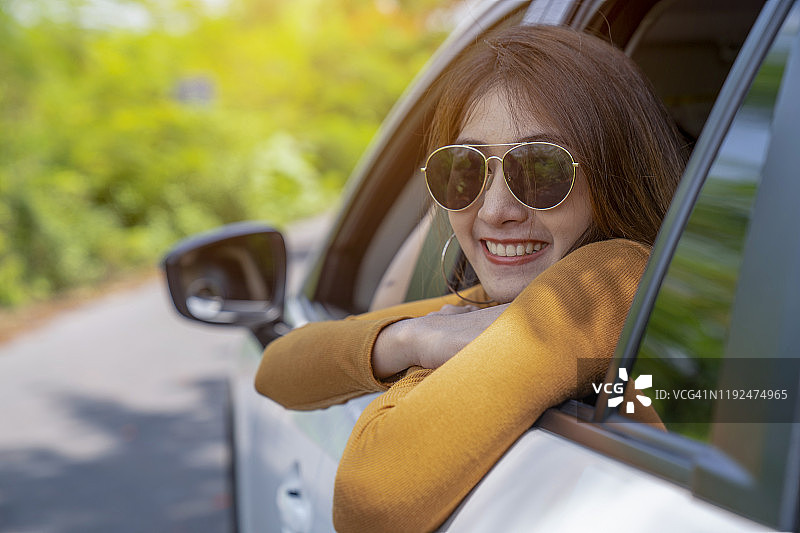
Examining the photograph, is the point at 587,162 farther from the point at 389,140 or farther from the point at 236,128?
the point at 236,128

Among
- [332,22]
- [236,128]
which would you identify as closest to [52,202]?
[236,128]

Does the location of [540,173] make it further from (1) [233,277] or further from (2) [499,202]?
(1) [233,277]

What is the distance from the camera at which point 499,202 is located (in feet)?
5.17

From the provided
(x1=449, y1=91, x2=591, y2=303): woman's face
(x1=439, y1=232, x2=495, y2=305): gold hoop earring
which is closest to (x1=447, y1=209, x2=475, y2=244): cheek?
(x1=449, y1=91, x2=591, y2=303): woman's face

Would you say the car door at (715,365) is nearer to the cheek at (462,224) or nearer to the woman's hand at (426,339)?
the woman's hand at (426,339)

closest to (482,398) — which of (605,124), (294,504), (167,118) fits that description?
(605,124)

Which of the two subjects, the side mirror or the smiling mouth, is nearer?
the smiling mouth

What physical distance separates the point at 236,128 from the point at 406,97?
17711 millimetres

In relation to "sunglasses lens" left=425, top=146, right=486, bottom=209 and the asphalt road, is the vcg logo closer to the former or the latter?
"sunglasses lens" left=425, top=146, right=486, bottom=209

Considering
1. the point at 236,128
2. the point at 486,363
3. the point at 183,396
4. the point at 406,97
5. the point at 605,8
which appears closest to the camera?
the point at 486,363

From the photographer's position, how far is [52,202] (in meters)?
13.1

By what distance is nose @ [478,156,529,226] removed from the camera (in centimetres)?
157

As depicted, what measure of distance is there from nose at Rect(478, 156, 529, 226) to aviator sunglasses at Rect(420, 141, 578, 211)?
0.04 ft

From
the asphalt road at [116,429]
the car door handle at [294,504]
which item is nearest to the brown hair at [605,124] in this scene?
the car door handle at [294,504]
